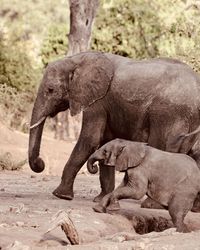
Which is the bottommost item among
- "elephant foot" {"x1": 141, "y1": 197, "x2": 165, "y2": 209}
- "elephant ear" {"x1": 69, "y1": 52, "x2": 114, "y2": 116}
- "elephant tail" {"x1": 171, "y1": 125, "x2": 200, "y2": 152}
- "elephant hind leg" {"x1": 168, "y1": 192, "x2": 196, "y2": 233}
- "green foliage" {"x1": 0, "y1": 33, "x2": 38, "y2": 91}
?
"green foliage" {"x1": 0, "y1": 33, "x2": 38, "y2": 91}

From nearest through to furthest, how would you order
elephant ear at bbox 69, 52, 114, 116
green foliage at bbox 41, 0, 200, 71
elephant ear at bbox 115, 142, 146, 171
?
elephant ear at bbox 115, 142, 146, 171
elephant ear at bbox 69, 52, 114, 116
green foliage at bbox 41, 0, 200, 71

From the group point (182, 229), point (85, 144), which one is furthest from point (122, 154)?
point (85, 144)

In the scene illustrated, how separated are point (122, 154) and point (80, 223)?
104 centimetres

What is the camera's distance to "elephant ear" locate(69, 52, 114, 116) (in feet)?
34.0

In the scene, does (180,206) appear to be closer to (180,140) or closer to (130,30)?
(180,140)

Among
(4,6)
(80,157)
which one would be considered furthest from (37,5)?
(80,157)

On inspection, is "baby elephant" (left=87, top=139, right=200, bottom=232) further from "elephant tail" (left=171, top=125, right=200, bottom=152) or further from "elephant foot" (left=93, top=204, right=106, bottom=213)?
"elephant tail" (left=171, top=125, right=200, bottom=152)

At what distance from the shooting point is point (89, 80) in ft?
Answer: 34.4

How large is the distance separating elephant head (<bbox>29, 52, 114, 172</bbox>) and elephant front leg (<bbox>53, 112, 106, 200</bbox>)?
187 millimetres

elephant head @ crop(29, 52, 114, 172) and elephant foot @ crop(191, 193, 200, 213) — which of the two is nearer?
elephant foot @ crop(191, 193, 200, 213)

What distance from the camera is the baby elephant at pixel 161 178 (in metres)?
8.79

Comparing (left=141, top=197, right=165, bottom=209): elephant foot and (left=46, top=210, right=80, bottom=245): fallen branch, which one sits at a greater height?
(left=46, top=210, right=80, bottom=245): fallen branch

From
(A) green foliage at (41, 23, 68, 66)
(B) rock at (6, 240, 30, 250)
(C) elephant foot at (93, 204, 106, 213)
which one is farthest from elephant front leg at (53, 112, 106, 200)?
(A) green foliage at (41, 23, 68, 66)

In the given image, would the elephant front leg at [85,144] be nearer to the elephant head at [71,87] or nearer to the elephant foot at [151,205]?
the elephant head at [71,87]
